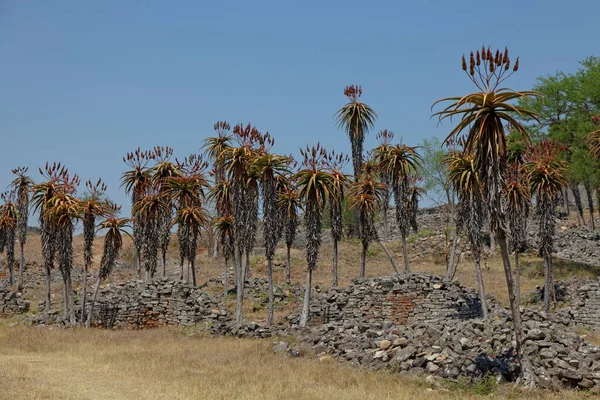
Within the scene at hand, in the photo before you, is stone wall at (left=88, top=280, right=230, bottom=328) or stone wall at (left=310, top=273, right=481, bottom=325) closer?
stone wall at (left=310, top=273, right=481, bottom=325)

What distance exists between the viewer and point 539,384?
52.5 feet

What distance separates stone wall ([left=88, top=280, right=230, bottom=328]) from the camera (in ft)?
102

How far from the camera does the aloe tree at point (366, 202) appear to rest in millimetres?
36875

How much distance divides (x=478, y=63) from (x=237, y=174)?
16.2 m

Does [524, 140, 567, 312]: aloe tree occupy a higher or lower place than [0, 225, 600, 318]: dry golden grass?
higher

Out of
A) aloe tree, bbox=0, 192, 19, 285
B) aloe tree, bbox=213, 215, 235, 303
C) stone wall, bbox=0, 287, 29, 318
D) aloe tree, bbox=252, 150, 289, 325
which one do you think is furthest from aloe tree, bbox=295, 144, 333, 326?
aloe tree, bbox=0, 192, 19, 285

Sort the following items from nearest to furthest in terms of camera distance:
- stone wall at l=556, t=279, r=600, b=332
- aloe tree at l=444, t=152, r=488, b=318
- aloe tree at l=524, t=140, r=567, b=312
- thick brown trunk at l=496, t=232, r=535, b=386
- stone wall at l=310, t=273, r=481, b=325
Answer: thick brown trunk at l=496, t=232, r=535, b=386
aloe tree at l=444, t=152, r=488, b=318
stone wall at l=310, t=273, r=481, b=325
stone wall at l=556, t=279, r=600, b=332
aloe tree at l=524, t=140, r=567, b=312

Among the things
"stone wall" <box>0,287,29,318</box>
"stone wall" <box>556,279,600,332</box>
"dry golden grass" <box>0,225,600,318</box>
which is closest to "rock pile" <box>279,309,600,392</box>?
"stone wall" <box>556,279,600,332</box>

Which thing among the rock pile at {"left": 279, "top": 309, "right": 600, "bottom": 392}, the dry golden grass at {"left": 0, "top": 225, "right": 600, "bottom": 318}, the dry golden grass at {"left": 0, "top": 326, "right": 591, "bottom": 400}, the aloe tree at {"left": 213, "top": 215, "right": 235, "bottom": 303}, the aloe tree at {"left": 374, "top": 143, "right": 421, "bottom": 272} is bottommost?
the dry golden grass at {"left": 0, "top": 326, "right": 591, "bottom": 400}

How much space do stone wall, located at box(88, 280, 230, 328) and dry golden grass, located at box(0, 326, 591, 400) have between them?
5417 millimetres

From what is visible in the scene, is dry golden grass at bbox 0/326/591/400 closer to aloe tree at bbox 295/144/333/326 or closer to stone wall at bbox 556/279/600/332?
aloe tree at bbox 295/144/333/326

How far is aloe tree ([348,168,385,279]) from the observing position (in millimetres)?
36875

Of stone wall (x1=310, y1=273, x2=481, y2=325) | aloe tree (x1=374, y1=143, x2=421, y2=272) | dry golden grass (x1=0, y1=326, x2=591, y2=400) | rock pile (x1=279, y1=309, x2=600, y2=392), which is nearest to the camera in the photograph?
dry golden grass (x1=0, y1=326, x2=591, y2=400)

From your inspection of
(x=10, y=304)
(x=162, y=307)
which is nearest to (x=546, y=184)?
(x=162, y=307)
